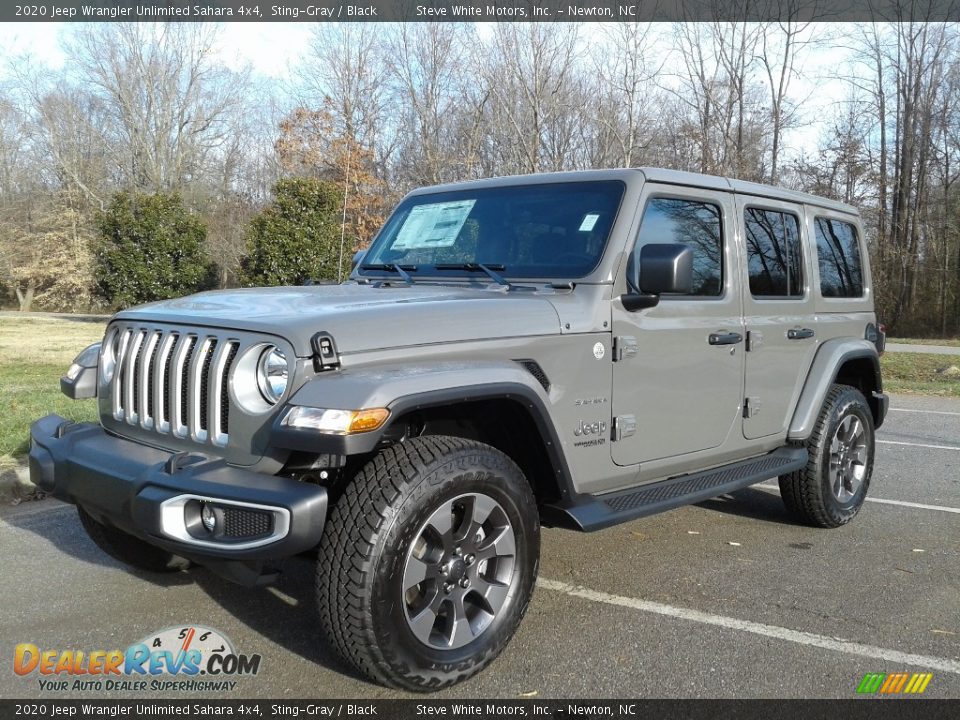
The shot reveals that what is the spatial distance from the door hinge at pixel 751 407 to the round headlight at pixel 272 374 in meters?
2.66

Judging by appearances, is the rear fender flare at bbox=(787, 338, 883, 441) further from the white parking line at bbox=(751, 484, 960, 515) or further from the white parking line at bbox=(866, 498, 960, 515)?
the white parking line at bbox=(866, 498, 960, 515)

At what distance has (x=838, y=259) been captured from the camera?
5523 millimetres

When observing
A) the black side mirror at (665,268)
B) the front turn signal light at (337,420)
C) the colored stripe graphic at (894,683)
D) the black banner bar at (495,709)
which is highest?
the black side mirror at (665,268)

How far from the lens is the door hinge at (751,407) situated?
180 inches

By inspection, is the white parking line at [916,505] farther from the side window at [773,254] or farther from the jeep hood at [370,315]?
the jeep hood at [370,315]

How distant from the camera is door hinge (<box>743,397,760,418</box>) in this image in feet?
15.0

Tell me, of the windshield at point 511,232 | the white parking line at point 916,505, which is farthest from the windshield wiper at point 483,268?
the white parking line at point 916,505

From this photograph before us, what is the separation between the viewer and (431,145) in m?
29.5

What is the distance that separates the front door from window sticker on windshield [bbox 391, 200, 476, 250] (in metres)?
1.00

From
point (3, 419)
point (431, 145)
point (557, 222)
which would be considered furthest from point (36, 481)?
point (431, 145)

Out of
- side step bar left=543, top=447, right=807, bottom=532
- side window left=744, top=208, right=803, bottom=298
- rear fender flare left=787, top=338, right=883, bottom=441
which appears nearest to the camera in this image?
side step bar left=543, top=447, right=807, bottom=532

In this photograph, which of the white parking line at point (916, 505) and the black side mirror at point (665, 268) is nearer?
the black side mirror at point (665, 268)

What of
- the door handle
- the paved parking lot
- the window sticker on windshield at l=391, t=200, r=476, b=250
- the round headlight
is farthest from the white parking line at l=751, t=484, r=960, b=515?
the round headlight

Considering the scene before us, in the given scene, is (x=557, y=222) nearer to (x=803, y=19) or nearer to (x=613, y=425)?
(x=613, y=425)
